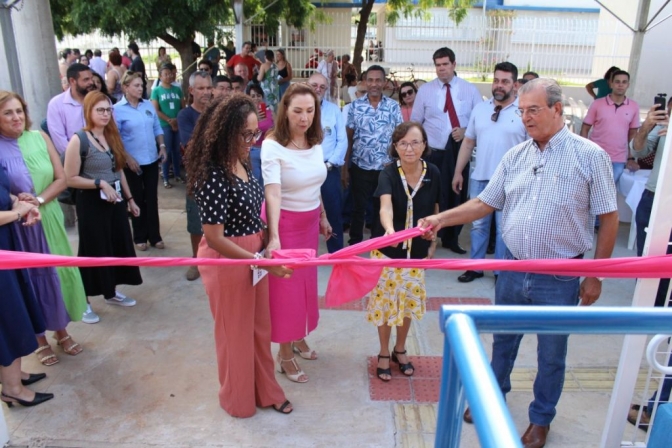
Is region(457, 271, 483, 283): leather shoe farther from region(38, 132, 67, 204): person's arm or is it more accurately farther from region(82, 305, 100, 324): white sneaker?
region(38, 132, 67, 204): person's arm

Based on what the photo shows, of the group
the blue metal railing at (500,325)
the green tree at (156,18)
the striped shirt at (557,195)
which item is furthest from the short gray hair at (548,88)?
the green tree at (156,18)

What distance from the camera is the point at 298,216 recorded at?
3.72m

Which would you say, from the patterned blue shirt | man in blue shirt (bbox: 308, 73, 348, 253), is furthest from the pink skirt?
the patterned blue shirt

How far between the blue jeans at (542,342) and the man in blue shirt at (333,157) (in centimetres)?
235

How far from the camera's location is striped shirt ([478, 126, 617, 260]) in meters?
2.82

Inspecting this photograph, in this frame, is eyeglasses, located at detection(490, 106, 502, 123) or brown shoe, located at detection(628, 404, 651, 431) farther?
eyeglasses, located at detection(490, 106, 502, 123)

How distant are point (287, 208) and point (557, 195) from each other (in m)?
1.64

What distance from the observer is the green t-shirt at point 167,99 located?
338 inches

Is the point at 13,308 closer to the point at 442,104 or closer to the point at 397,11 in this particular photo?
the point at 442,104

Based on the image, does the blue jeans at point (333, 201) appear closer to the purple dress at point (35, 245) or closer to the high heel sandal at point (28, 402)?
the purple dress at point (35, 245)

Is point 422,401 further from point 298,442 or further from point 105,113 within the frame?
point 105,113

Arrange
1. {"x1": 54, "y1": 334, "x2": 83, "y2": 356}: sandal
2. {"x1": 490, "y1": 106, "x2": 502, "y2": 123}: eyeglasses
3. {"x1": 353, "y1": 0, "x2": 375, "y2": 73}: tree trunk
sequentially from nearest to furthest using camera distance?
{"x1": 54, "y1": 334, "x2": 83, "y2": 356}: sandal, {"x1": 490, "y1": 106, "x2": 502, "y2": 123}: eyeglasses, {"x1": 353, "y1": 0, "x2": 375, "y2": 73}: tree trunk

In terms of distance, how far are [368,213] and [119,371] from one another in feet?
11.7

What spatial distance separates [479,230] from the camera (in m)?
5.40
